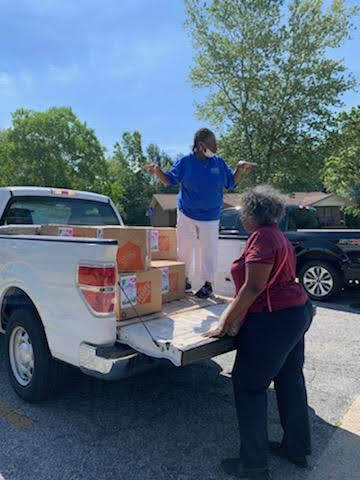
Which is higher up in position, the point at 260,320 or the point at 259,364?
the point at 260,320

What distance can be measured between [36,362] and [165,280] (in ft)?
4.29

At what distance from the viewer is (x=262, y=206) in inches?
117

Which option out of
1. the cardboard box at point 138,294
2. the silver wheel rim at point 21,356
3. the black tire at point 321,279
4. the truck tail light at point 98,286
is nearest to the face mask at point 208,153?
the cardboard box at point 138,294

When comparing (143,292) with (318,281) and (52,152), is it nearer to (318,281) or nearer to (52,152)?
(318,281)

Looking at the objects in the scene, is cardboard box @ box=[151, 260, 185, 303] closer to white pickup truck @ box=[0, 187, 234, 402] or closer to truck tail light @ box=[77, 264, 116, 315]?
white pickup truck @ box=[0, 187, 234, 402]

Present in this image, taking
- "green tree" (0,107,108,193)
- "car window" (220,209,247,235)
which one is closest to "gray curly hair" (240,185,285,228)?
"car window" (220,209,247,235)

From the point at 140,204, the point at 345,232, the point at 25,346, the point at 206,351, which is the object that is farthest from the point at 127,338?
the point at 140,204

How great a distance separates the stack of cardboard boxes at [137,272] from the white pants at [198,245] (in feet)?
0.87

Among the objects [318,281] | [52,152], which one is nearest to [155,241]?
[318,281]

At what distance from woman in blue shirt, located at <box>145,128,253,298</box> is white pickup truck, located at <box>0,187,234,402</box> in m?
0.47

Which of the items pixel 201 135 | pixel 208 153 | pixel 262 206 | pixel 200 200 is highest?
pixel 201 135

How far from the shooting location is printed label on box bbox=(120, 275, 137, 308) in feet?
11.3

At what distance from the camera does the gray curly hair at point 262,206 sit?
296cm

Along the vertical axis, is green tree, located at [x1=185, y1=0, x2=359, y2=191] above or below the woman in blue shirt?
above
